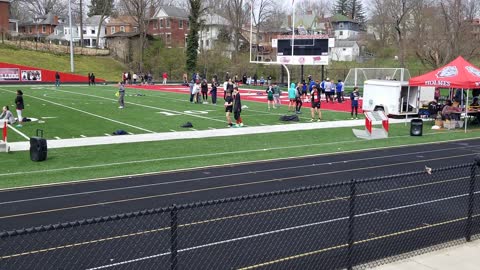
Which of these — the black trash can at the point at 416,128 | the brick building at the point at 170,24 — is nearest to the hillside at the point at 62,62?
the brick building at the point at 170,24

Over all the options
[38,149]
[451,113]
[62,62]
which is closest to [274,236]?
[38,149]

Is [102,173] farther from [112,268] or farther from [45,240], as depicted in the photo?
[112,268]

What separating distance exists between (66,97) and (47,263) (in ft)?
105

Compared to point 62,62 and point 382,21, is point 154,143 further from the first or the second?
point 382,21

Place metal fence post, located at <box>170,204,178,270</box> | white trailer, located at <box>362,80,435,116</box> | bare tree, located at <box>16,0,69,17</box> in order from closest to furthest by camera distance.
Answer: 1. metal fence post, located at <box>170,204,178,270</box>
2. white trailer, located at <box>362,80,435,116</box>
3. bare tree, located at <box>16,0,69,17</box>

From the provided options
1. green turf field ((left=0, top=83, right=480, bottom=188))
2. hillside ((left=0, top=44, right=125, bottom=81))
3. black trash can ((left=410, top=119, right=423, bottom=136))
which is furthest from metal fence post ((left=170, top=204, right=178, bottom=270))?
hillside ((left=0, top=44, right=125, bottom=81))

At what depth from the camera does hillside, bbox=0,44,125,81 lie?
65688mm

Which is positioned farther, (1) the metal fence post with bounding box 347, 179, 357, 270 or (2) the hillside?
(2) the hillside

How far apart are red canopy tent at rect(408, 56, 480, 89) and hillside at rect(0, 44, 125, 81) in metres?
50.4

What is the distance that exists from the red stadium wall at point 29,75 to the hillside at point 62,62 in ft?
17.5

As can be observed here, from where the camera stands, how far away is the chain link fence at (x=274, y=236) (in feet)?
23.7

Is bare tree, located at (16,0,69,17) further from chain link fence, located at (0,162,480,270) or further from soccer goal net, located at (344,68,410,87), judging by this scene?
chain link fence, located at (0,162,480,270)

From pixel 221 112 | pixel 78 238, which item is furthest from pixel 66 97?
pixel 78 238

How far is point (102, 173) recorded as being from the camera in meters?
14.1
